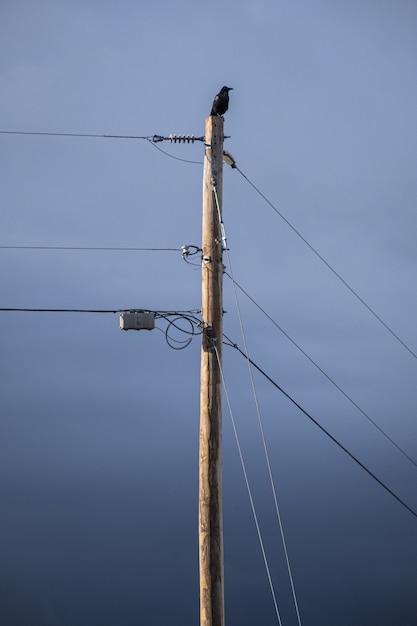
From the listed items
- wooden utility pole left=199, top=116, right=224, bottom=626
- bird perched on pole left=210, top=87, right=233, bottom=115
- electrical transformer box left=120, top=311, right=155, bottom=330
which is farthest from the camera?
bird perched on pole left=210, top=87, right=233, bottom=115

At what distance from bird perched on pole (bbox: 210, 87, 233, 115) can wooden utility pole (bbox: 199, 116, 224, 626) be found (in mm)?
190

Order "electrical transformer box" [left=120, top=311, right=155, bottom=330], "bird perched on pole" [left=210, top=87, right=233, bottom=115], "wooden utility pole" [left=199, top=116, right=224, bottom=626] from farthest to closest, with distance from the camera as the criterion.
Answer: "bird perched on pole" [left=210, top=87, right=233, bottom=115] < "electrical transformer box" [left=120, top=311, right=155, bottom=330] < "wooden utility pole" [left=199, top=116, right=224, bottom=626]

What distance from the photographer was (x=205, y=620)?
48.6 feet

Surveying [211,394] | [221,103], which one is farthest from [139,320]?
[221,103]

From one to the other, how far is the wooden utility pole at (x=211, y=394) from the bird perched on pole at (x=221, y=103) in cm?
19

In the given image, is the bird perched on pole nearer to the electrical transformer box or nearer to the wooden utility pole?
the wooden utility pole

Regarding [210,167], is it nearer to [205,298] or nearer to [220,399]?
[205,298]

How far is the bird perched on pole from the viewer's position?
52.5 ft

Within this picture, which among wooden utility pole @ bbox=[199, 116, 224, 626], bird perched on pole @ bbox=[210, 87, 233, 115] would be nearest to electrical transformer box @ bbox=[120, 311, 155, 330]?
wooden utility pole @ bbox=[199, 116, 224, 626]

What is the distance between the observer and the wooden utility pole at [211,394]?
48.7ft

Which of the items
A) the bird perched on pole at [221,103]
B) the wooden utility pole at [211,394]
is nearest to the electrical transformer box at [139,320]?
the wooden utility pole at [211,394]

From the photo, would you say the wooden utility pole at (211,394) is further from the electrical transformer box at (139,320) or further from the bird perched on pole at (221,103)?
the electrical transformer box at (139,320)

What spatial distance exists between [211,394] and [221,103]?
4.67 metres

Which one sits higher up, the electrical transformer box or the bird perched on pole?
the bird perched on pole
